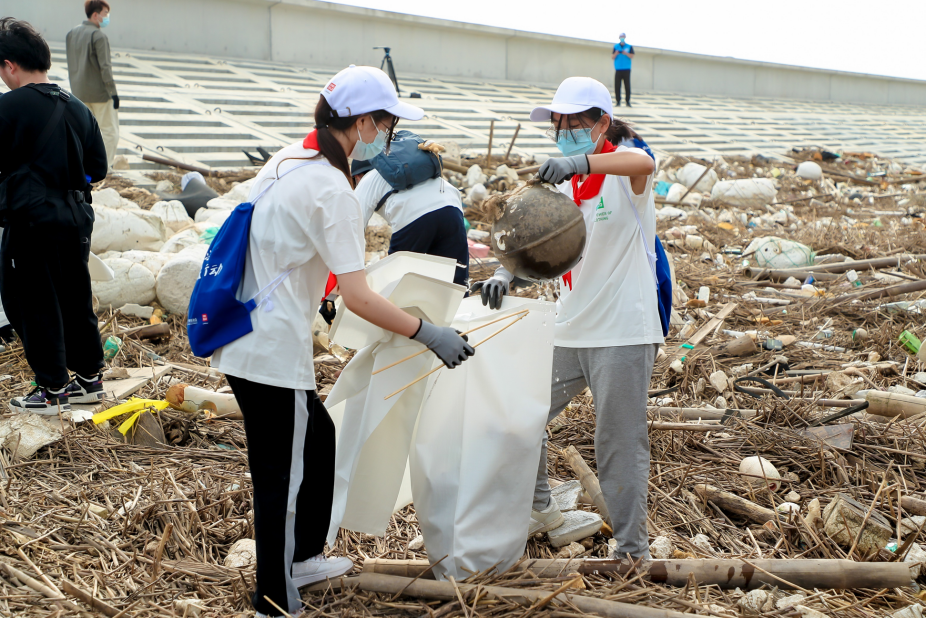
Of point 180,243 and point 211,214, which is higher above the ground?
point 211,214

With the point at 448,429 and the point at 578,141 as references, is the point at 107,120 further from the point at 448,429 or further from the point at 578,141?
the point at 448,429

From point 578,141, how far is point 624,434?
110 cm

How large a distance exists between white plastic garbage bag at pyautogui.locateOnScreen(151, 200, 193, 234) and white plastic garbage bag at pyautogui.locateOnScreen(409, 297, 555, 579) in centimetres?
608

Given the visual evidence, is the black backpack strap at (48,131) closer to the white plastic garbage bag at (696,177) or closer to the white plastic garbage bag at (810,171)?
the white plastic garbage bag at (696,177)

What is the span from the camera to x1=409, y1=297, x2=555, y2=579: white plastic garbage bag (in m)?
2.61

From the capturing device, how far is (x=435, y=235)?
4113 mm

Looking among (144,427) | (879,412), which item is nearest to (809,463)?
(879,412)

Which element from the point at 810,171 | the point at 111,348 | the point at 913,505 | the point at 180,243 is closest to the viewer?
the point at 913,505

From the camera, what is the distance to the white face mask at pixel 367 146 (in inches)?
96.3

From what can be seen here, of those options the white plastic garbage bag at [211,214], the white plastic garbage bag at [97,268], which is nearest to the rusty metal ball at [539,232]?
the white plastic garbage bag at [97,268]

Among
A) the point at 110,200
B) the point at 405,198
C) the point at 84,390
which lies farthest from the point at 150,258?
the point at 405,198

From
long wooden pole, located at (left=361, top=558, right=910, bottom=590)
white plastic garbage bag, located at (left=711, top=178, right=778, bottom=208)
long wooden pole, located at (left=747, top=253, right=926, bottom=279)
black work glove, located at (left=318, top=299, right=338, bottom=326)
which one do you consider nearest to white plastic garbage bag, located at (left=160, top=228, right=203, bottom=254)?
black work glove, located at (left=318, top=299, right=338, bottom=326)

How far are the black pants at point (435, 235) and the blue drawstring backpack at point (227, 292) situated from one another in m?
1.76

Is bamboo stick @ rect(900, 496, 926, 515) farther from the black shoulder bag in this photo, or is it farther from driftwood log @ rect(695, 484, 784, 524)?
the black shoulder bag
